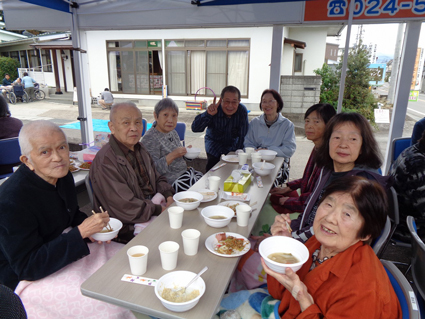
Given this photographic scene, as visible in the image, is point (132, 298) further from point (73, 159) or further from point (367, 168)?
point (73, 159)

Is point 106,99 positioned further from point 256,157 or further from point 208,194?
point 208,194

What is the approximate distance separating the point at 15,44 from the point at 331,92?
2186cm

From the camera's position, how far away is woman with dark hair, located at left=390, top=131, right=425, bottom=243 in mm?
2232

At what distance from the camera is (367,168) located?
6.33ft

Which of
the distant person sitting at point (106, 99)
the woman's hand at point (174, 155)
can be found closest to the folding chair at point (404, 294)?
the woman's hand at point (174, 155)

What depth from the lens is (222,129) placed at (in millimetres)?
4254

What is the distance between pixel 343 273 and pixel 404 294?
0.25 m

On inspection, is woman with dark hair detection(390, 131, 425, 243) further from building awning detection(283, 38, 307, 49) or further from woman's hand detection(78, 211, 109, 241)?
building awning detection(283, 38, 307, 49)

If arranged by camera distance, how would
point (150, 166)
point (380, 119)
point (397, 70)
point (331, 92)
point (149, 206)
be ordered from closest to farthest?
1. point (149, 206)
2. point (150, 166)
3. point (397, 70)
4. point (380, 119)
5. point (331, 92)

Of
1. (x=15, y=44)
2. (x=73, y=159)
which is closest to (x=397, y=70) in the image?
(x=73, y=159)

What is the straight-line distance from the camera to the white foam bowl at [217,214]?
70.8 inches

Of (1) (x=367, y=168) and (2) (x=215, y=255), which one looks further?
(1) (x=367, y=168)

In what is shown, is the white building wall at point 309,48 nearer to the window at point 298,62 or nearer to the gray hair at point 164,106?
the window at point 298,62

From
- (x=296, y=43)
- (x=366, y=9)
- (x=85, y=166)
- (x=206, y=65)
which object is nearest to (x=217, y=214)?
(x=85, y=166)
